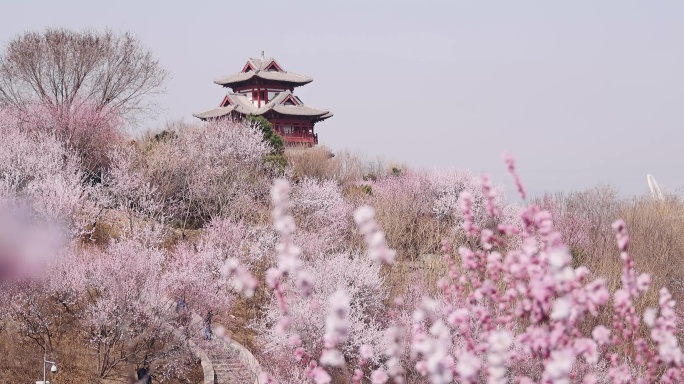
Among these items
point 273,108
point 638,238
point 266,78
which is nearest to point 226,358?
point 638,238

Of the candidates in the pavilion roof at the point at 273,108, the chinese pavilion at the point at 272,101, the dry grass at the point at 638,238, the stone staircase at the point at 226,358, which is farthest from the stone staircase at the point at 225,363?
the pavilion roof at the point at 273,108

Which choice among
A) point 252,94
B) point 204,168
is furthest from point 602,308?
point 252,94

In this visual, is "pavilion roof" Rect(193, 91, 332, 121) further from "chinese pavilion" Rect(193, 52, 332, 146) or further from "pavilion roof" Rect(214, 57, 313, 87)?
"pavilion roof" Rect(214, 57, 313, 87)

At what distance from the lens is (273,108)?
52688 millimetres

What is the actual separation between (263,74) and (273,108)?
346cm

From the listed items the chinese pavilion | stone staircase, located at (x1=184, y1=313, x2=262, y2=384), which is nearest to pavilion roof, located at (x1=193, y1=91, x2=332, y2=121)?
the chinese pavilion

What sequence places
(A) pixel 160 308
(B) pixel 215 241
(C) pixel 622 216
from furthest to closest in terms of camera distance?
1. (C) pixel 622 216
2. (B) pixel 215 241
3. (A) pixel 160 308

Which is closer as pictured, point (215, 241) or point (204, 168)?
point (215, 241)

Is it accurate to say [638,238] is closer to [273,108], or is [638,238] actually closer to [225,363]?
[225,363]

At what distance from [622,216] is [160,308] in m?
19.6

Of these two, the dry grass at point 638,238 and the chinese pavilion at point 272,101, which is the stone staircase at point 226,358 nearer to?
the dry grass at point 638,238

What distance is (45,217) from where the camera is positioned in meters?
26.1

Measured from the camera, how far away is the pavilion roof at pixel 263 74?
179 ft

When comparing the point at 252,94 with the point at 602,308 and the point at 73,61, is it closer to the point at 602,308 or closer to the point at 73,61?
the point at 73,61
